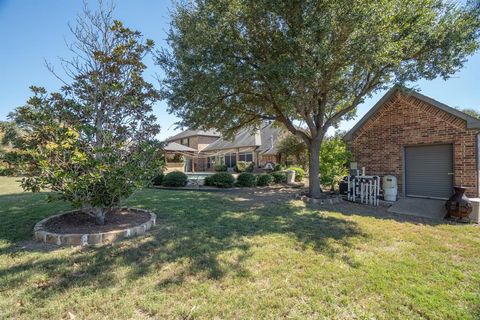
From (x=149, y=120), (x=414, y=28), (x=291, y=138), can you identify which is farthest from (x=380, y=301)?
(x=291, y=138)

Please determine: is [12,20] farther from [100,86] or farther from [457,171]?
[457,171]

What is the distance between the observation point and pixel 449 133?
850 centimetres

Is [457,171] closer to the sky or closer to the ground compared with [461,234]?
closer to the sky

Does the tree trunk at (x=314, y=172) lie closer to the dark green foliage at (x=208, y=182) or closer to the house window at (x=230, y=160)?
the dark green foliage at (x=208, y=182)

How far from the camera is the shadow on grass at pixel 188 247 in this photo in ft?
11.5

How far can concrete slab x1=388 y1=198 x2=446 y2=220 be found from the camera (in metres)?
7.65

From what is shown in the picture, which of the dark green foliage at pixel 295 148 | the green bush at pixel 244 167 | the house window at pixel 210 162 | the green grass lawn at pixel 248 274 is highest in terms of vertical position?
the dark green foliage at pixel 295 148

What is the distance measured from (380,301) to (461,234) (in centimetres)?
431

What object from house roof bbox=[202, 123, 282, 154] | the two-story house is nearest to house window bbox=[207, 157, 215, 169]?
the two-story house

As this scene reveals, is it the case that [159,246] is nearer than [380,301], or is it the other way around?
[380,301]

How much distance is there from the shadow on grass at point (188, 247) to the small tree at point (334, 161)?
14.8ft

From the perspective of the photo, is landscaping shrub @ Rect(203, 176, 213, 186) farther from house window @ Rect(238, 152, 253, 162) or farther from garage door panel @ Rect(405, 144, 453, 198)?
house window @ Rect(238, 152, 253, 162)

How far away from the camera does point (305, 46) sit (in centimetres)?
741

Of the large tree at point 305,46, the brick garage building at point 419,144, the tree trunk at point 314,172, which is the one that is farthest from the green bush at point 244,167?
the large tree at point 305,46
